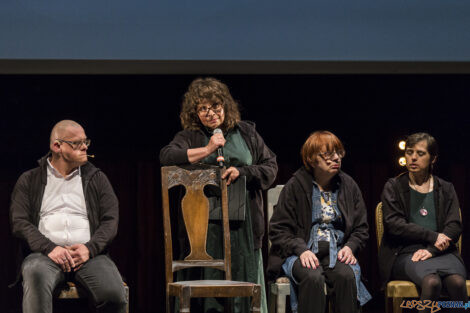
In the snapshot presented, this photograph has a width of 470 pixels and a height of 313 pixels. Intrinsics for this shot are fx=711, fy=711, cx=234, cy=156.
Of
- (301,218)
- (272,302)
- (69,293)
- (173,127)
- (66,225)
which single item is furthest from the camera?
(173,127)

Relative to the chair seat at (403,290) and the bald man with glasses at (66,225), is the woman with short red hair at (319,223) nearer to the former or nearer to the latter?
the chair seat at (403,290)

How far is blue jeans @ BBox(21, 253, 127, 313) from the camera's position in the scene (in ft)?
10.2

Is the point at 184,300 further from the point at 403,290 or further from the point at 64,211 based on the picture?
the point at 403,290

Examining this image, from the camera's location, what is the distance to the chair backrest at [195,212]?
3484 mm

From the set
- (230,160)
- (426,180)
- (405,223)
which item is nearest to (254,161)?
(230,160)

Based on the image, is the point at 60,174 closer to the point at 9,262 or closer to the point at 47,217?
Answer: the point at 47,217

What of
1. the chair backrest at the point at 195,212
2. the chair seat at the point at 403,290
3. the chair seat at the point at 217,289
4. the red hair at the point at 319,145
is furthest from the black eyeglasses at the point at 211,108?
the chair seat at the point at 403,290

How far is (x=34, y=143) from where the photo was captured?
482 centimetres

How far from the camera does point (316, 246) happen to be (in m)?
3.44

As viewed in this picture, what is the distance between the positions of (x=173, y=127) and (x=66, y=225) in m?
1.68

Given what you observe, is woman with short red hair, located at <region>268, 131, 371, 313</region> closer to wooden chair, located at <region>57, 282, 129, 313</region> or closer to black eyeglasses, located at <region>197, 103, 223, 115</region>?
black eyeglasses, located at <region>197, 103, 223, 115</region>

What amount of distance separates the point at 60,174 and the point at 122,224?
151 centimetres

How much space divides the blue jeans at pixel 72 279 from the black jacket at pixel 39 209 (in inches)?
2.7

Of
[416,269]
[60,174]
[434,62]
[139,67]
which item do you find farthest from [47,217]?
[434,62]
